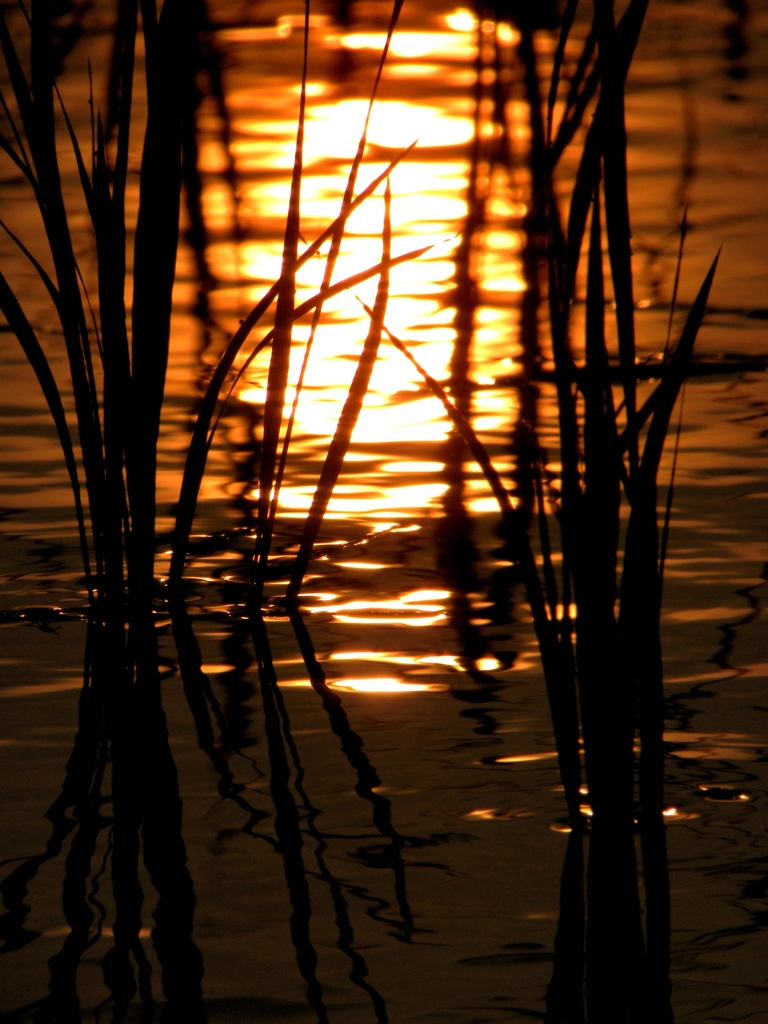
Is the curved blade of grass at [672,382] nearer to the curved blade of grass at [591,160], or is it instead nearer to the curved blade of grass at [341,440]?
the curved blade of grass at [591,160]

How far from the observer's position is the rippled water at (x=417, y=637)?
0.89 m

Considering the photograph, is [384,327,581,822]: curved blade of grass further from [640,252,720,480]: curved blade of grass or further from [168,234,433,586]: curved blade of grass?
[168,234,433,586]: curved blade of grass

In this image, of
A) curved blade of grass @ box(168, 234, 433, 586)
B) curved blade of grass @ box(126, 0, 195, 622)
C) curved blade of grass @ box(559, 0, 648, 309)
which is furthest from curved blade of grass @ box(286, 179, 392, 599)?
curved blade of grass @ box(559, 0, 648, 309)

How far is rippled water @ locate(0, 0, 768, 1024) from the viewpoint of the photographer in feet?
2.90

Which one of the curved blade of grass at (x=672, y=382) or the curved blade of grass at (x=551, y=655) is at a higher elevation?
the curved blade of grass at (x=672, y=382)

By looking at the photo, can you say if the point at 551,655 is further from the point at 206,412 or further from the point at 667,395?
the point at 206,412

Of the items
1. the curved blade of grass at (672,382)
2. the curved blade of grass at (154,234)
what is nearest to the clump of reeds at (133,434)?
the curved blade of grass at (154,234)

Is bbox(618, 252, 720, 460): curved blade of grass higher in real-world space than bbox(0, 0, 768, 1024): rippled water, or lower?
higher

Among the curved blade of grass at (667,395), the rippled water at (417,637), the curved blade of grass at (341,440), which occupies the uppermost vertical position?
the curved blade of grass at (667,395)

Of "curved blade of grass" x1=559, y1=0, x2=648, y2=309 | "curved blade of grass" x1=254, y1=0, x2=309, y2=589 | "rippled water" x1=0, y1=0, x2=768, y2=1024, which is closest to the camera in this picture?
"curved blade of grass" x1=559, y1=0, x2=648, y2=309

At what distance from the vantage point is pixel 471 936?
89cm

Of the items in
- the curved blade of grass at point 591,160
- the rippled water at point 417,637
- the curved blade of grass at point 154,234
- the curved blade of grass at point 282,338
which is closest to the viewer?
the curved blade of grass at point 591,160

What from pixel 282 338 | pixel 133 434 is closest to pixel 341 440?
pixel 282 338

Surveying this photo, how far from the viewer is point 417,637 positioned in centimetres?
131
